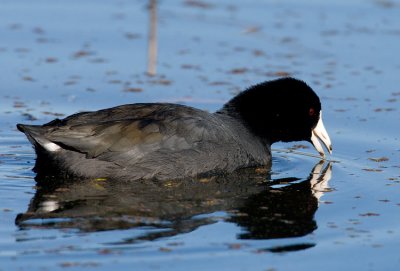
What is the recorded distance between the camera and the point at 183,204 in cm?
751

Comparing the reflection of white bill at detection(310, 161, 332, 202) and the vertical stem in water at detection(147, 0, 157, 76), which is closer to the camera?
the reflection of white bill at detection(310, 161, 332, 202)

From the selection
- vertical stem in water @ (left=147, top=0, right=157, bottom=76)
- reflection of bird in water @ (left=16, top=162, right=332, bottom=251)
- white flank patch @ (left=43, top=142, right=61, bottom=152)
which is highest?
vertical stem in water @ (left=147, top=0, right=157, bottom=76)

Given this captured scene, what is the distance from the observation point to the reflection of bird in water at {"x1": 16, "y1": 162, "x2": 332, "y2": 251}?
→ 6891 mm

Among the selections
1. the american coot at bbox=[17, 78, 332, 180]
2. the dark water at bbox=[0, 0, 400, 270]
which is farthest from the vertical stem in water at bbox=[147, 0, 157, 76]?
the american coot at bbox=[17, 78, 332, 180]

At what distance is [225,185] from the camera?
8227 millimetres

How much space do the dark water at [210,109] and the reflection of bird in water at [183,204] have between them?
2 centimetres

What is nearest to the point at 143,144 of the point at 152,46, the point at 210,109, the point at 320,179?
the point at 320,179

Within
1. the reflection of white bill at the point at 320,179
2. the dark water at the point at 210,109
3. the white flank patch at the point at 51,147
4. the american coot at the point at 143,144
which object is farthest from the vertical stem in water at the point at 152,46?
the white flank patch at the point at 51,147

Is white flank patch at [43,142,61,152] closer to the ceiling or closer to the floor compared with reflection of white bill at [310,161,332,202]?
closer to the ceiling

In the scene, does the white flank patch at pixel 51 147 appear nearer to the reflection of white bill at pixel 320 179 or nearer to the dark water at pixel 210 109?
the dark water at pixel 210 109

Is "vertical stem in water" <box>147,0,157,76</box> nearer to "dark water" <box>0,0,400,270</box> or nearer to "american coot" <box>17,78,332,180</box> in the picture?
"dark water" <box>0,0,400,270</box>

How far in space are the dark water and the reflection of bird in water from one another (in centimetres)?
2

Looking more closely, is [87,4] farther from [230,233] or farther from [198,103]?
[230,233]

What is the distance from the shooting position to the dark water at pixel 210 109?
252 inches
